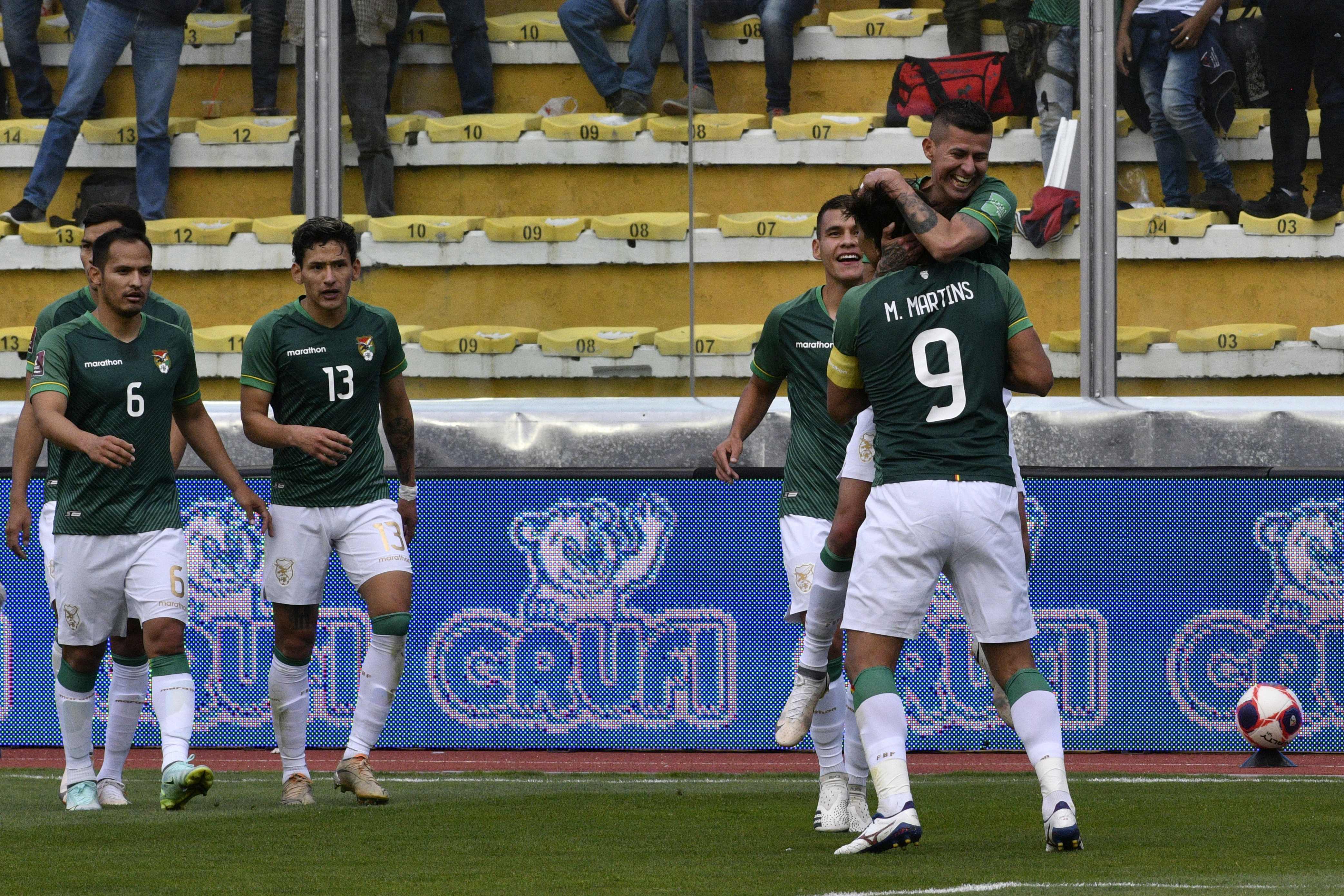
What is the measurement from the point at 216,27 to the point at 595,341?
3077 millimetres

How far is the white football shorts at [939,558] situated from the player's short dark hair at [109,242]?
284 centimetres

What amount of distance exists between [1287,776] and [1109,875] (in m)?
3.27

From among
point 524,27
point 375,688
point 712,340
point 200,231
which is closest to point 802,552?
point 375,688

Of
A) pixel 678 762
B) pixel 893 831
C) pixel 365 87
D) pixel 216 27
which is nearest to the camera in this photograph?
pixel 893 831

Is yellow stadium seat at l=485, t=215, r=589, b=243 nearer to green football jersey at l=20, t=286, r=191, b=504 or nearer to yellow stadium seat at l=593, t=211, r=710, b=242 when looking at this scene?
yellow stadium seat at l=593, t=211, r=710, b=242

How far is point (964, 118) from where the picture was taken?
4711mm

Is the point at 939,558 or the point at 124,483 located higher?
the point at 124,483

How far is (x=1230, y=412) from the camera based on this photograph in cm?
872

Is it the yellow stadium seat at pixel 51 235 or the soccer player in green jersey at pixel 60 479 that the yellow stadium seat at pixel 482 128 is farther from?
the soccer player in green jersey at pixel 60 479

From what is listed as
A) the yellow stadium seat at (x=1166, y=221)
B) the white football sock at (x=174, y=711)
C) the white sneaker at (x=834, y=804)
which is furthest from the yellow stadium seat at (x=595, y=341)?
the white sneaker at (x=834, y=804)

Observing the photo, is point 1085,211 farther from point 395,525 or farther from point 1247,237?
point 395,525

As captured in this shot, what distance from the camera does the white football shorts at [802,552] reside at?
571 centimetres

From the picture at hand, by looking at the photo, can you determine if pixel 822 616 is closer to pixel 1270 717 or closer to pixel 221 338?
pixel 1270 717

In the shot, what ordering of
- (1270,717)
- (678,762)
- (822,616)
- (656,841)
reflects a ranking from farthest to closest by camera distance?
(678,762) < (1270,717) < (822,616) < (656,841)
